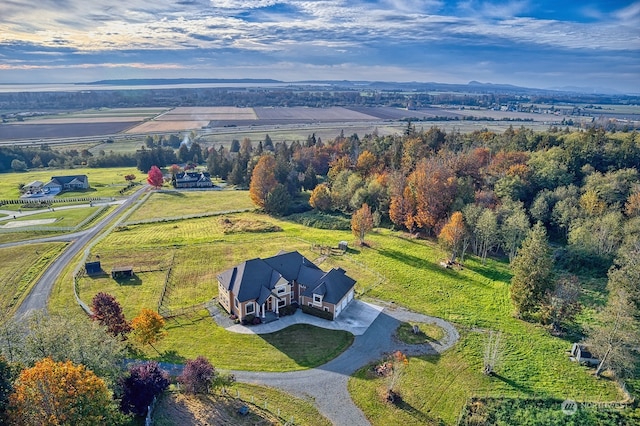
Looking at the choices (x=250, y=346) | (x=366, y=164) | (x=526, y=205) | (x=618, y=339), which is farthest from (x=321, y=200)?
(x=618, y=339)

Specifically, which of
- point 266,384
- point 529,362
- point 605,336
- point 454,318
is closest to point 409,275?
point 454,318

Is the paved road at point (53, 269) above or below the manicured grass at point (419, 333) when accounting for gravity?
below

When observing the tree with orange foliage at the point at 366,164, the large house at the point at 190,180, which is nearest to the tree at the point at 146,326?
the tree with orange foliage at the point at 366,164

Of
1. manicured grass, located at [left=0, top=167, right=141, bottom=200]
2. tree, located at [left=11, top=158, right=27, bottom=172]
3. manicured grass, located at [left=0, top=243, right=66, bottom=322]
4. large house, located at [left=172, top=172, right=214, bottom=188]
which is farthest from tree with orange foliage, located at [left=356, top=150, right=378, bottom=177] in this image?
tree, located at [left=11, top=158, right=27, bottom=172]

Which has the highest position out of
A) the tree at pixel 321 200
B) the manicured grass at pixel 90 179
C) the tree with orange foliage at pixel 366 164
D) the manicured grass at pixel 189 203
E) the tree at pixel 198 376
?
the tree with orange foliage at pixel 366 164

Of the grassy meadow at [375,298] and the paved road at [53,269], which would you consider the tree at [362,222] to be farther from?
the paved road at [53,269]

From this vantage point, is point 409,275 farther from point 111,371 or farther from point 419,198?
point 111,371

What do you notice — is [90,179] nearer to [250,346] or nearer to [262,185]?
[262,185]
